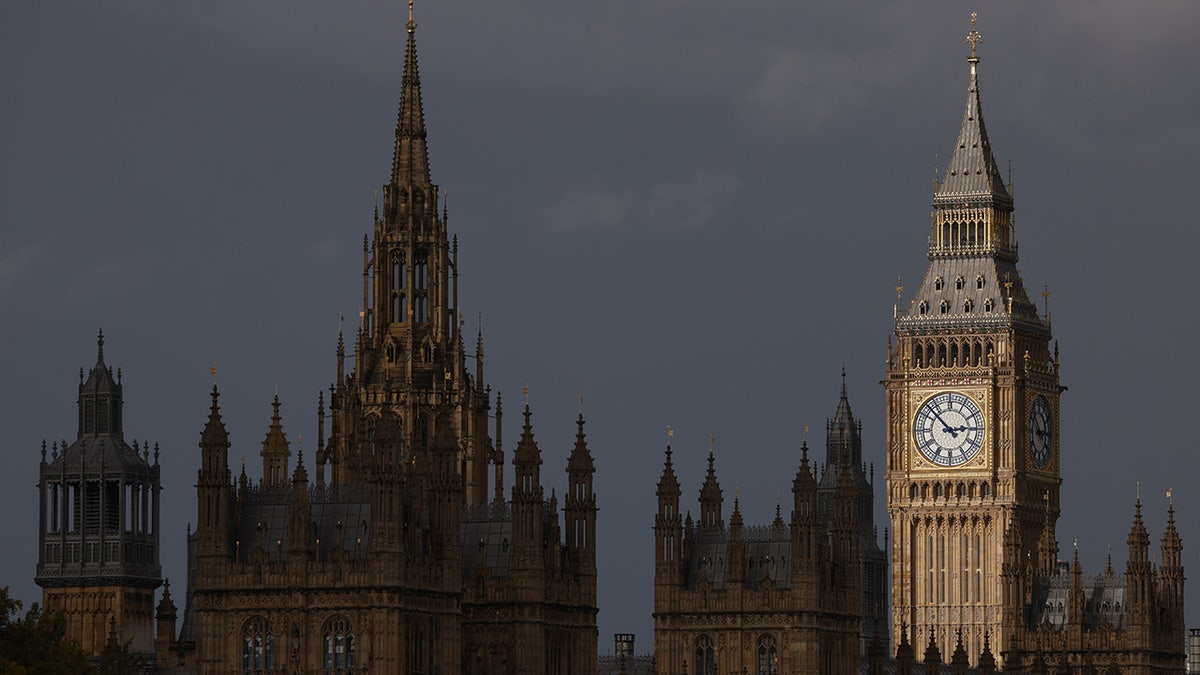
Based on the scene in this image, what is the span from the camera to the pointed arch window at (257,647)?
182m

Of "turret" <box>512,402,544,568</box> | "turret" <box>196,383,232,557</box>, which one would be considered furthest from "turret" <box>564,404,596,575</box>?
"turret" <box>196,383,232,557</box>

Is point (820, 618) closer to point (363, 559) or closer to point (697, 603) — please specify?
point (697, 603)

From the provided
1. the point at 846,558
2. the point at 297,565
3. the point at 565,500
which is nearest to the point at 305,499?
the point at 297,565

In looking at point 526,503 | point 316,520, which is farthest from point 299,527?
point 526,503

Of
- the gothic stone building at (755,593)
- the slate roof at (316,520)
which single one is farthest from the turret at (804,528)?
the slate roof at (316,520)

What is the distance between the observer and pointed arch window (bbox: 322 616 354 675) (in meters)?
181

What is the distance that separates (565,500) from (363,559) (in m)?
16.0

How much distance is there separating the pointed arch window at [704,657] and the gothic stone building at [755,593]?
0.16ft

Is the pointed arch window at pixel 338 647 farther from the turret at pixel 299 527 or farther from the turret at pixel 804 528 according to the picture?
the turret at pixel 804 528

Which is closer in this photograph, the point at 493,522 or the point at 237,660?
the point at 237,660

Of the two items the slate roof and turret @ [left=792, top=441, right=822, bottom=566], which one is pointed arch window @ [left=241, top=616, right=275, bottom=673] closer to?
the slate roof

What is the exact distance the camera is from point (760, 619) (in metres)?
195

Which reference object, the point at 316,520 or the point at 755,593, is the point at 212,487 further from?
the point at 755,593

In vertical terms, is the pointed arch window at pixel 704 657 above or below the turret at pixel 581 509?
below
